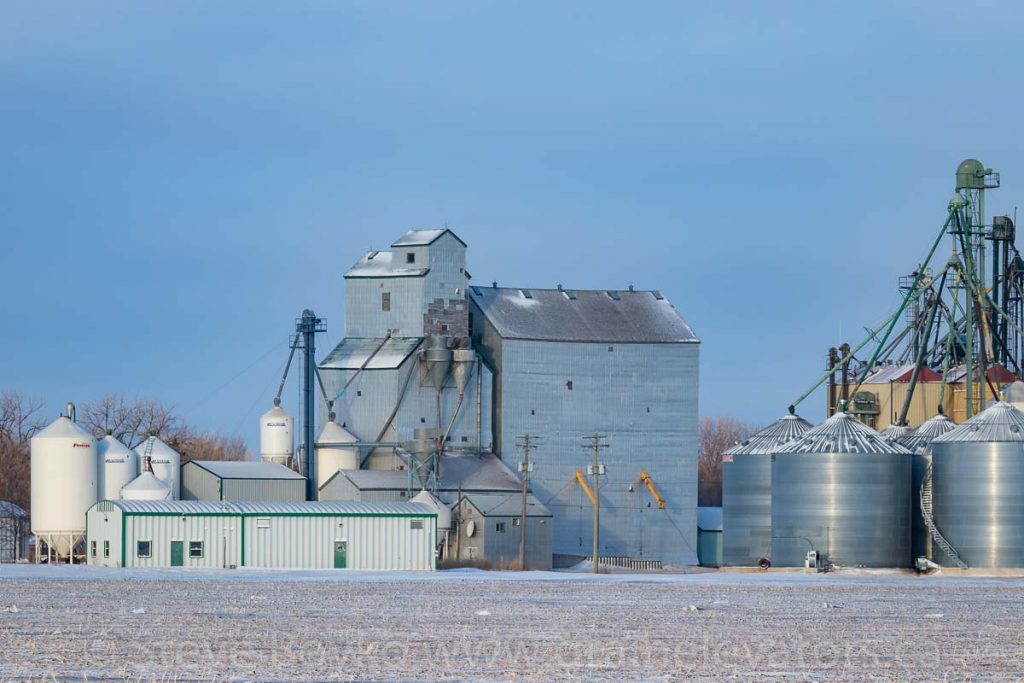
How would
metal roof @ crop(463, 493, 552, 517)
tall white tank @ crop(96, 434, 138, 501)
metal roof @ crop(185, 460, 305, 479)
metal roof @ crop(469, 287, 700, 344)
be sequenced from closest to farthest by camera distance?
tall white tank @ crop(96, 434, 138, 501) → metal roof @ crop(463, 493, 552, 517) → metal roof @ crop(185, 460, 305, 479) → metal roof @ crop(469, 287, 700, 344)

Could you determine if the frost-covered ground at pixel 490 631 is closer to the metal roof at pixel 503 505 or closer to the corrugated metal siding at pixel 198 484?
the metal roof at pixel 503 505

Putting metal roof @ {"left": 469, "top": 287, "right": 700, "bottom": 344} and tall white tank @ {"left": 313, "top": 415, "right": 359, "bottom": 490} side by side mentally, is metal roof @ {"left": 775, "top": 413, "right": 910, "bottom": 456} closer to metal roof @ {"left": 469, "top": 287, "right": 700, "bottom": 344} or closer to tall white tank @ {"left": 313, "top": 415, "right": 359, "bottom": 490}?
metal roof @ {"left": 469, "top": 287, "right": 700, "bottom": 344}

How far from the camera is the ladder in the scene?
288 feet

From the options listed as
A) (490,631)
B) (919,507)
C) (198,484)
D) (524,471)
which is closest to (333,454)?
(198,484)

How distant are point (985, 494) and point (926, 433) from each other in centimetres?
1029

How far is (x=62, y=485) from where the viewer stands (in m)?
89.7

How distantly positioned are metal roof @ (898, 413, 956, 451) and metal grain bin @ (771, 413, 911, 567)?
560 centimetres

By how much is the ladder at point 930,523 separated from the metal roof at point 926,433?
449cm

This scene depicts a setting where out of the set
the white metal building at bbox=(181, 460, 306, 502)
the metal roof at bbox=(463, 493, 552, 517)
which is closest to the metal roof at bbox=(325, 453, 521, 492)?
the metal roof at bbox=(463, 493, 552, 517)

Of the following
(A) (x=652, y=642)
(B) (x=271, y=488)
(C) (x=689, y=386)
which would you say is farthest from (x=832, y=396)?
(A) (x=652, y=642)

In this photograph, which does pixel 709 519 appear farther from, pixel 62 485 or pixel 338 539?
pixel 62 485

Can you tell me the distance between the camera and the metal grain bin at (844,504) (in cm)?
8912

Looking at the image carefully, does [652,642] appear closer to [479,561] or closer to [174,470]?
[479,561]

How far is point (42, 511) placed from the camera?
3526 inches
